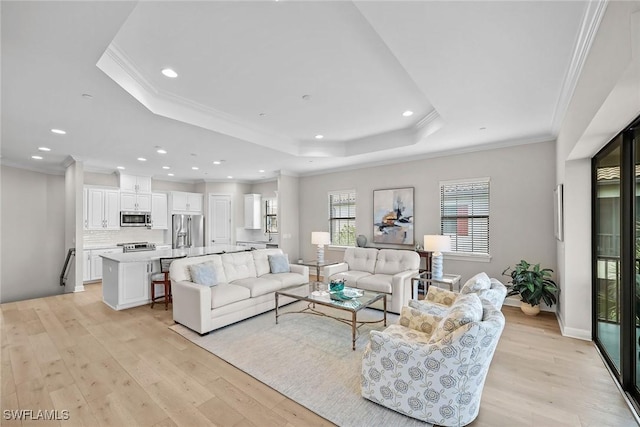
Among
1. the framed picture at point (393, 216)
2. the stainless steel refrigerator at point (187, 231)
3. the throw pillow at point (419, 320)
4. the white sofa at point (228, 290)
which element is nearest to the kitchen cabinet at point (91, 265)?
the stainless steel refrigerator at point (187, 231)

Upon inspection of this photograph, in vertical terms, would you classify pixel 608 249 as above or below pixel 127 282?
above

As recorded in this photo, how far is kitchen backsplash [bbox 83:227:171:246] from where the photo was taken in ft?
23.0

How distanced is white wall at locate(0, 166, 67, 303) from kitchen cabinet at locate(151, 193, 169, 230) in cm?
193

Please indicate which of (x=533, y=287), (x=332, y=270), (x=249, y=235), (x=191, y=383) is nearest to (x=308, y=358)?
(x=191, y=383)

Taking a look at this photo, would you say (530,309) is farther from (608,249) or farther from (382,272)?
(382,272)

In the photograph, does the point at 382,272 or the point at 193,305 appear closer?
the point at 193,305

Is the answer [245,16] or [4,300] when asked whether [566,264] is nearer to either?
[245,16]

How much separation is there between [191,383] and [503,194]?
513cm

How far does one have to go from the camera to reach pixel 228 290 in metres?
3.85

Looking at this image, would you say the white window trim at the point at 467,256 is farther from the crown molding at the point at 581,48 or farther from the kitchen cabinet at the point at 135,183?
the kitchen cabinet at the point at 135,183

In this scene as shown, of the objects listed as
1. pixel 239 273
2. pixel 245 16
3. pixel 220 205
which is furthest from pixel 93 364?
pixel 220 205

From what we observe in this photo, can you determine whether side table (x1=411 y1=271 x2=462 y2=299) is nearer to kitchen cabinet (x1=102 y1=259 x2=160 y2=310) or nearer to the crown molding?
the crown molding

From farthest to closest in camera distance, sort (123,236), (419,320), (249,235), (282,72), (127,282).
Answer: (249,235) → (123,236) → (127,282) → (282,72) → (419,320)

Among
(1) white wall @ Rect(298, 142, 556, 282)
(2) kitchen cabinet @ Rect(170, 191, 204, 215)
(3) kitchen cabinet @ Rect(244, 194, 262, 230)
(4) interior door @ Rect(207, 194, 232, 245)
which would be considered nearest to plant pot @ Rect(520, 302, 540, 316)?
(1) white wall @ Rect(298, 142, 556, 282)
